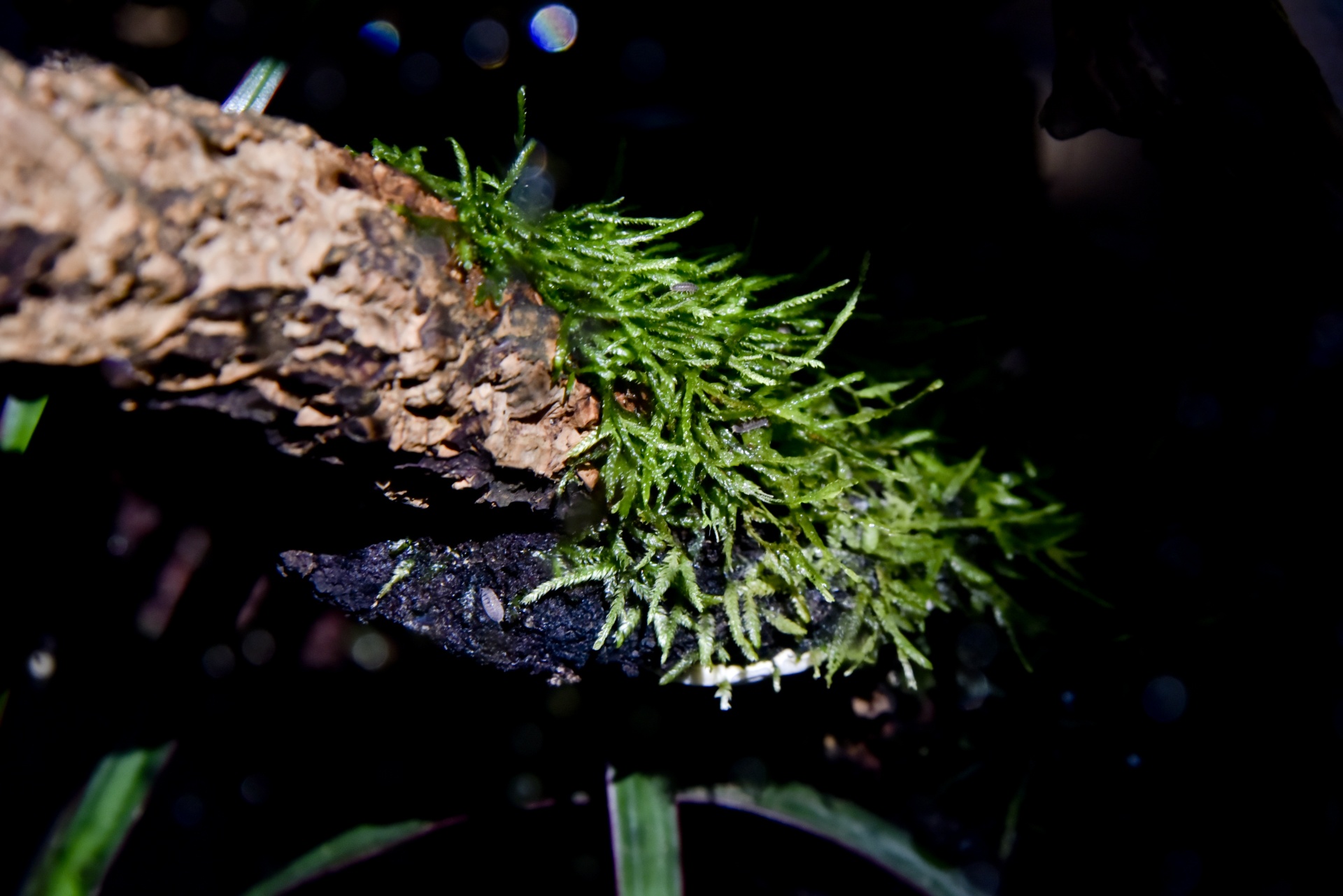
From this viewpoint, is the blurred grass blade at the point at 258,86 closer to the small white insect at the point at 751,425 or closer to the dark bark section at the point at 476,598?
the dark bark section at the point at 476,598

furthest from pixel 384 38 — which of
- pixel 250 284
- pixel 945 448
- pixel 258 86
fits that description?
pixel 945 448

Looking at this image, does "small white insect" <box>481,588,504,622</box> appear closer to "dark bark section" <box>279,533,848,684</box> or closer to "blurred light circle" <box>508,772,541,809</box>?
"dark bark section" <box>279,533,848,684</box>

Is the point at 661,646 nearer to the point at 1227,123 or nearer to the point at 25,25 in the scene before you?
the point at 1227,123

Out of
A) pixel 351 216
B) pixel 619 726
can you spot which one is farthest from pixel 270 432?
pixel 619 726

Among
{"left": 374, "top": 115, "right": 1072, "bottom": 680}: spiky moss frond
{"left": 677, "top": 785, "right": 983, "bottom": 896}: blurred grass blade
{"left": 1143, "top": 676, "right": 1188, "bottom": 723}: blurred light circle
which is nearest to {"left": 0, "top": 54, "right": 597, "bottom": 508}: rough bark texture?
{"left": 374, "top": 115, "right": 1072, "bottom": 680}: spiky moss frond

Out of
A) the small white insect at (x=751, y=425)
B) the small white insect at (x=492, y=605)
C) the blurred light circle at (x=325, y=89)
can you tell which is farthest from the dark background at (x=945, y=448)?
the small white insect at (x=751, y=425)

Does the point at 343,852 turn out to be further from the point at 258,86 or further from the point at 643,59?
the point at 643,59
